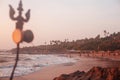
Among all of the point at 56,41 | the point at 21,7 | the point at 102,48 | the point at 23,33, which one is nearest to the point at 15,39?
the point at 23,33

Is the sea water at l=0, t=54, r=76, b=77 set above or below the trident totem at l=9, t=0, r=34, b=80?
below

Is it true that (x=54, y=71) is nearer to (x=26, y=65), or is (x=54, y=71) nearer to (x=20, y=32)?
(x=26, y=65)

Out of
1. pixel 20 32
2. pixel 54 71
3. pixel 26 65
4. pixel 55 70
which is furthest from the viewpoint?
pixel 26 65

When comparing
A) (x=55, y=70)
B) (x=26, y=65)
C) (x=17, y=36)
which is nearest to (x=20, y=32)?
(x=17, y=36)

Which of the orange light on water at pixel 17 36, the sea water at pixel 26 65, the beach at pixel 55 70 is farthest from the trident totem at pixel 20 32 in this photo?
the sea water at pixel 26 65

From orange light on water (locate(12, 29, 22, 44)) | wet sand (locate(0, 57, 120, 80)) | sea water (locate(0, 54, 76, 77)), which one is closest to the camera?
orange light on water (locate(12, 29, 22, 44))

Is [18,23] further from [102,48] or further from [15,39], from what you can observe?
[102,48]

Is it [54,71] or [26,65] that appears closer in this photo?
[54,71]

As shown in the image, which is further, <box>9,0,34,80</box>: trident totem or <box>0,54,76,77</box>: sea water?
<box>0,54,76,77</box>: sea water

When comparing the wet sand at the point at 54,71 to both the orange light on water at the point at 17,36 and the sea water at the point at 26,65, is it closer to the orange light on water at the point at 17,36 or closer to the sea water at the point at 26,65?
the sea water at the point at 26,65

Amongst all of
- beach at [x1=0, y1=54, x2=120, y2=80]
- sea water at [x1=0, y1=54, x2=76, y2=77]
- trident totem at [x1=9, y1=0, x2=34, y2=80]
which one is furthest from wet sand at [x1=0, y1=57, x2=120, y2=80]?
trident totem at [x1=9, y1=0, x2=34, y2=80]

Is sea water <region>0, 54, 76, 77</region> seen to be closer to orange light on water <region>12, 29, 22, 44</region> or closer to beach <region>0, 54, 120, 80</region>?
beach <region>0, 54, 120, 80</region>

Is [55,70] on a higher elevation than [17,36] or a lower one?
lower

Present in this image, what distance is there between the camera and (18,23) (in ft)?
4.89
